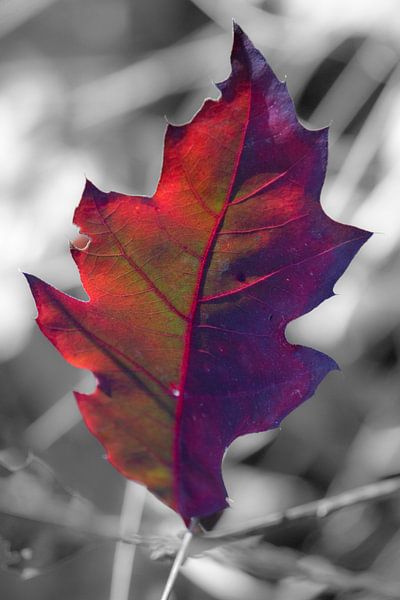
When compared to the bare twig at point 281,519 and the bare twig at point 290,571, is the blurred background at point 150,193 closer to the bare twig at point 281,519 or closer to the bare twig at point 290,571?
the bare twig at point 290,571

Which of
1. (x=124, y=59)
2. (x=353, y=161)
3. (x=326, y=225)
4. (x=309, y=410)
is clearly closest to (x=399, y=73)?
(x=353, y=161)

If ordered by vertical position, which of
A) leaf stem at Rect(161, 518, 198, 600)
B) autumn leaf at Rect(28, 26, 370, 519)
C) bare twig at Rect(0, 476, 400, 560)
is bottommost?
leaf stem at Rect(161, 518, 198, 600)

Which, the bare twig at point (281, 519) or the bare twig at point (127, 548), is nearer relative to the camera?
the bare twig at point (281, 519)

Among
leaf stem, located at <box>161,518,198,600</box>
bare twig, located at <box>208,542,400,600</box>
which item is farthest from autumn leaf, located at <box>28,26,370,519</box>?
bare twig, located at <box>208,542,400,600</box>

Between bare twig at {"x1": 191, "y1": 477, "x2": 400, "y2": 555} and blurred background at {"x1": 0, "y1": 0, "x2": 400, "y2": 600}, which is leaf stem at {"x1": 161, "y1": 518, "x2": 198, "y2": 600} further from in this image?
blurred background at {"x1": 0, "y1": 0, "x2": 400, "y2": 600}

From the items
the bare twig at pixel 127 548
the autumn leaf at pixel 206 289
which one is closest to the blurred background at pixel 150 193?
the bare twig at pixel 127 548

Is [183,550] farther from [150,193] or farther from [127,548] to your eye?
[150,193]
